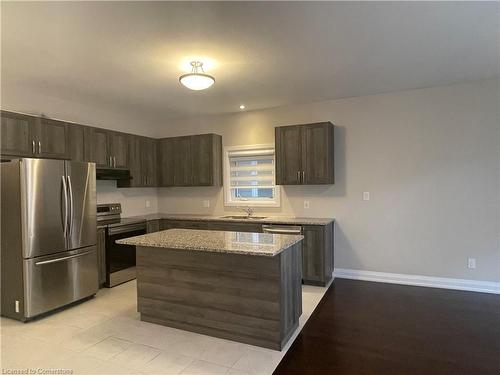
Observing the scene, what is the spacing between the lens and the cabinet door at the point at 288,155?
4.58m

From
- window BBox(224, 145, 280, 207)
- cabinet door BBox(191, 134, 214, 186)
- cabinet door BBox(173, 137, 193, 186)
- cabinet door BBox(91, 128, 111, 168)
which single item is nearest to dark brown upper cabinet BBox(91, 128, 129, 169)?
cabinet door BBox(91, 128, 111, 168)

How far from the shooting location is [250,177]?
5.38 m

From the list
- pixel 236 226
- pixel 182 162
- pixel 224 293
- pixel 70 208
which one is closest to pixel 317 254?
pixel 236 226

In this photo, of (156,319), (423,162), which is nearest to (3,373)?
(156,319)

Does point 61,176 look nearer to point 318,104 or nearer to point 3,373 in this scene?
point 3,373

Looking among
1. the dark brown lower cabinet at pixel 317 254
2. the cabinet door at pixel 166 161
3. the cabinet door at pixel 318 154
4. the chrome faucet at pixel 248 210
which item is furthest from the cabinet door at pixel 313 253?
the cabinet door at pixel 166 161

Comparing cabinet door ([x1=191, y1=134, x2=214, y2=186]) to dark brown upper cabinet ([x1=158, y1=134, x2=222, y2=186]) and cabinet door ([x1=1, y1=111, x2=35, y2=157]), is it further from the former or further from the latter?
cabinet door ([x1=1, y1=111, x2=35, y2=157])

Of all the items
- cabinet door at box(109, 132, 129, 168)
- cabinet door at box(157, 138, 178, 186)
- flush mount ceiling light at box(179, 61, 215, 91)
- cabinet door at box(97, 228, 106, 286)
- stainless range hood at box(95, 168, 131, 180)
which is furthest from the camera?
cabinet door at box(157, 138, 178, 186)

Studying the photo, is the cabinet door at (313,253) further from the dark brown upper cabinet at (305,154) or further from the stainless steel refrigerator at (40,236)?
the stainless steel refrigerator at (40,236)

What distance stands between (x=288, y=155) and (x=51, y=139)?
323 centimetres

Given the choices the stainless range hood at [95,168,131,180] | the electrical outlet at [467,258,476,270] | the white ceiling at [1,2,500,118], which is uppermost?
the white ceiling at [1,2,500,118]

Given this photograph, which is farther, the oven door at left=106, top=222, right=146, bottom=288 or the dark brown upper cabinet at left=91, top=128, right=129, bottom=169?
the dark brown upper cabinet at left=91, top=128, right=129, bottom=169

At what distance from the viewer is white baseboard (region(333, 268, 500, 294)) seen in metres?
3.90

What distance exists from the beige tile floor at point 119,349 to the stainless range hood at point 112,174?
2059 mm
